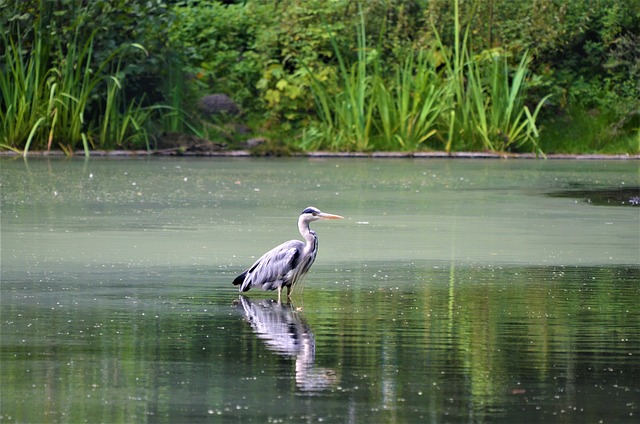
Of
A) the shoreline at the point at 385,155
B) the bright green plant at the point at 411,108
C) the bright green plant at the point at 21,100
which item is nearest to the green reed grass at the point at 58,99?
the bright green plant at the point at 21,100

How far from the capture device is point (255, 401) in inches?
215

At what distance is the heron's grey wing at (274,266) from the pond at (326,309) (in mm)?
150

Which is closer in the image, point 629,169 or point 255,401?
point 255,401

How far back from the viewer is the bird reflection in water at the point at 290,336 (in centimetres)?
587

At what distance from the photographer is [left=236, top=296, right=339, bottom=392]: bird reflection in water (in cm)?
587

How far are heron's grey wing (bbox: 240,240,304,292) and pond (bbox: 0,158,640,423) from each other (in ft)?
0.49

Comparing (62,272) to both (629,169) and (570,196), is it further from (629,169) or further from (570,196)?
(629,169)

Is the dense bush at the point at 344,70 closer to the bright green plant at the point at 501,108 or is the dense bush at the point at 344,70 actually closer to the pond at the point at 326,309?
the bright green plant at the point at 501,108

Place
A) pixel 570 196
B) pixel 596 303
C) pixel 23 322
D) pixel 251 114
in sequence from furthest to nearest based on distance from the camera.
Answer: pixel 251 114
pixel 570 196
pixel 596 303
pixel 23 322

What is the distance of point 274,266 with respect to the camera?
8.16 m

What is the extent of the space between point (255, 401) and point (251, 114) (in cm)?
1726

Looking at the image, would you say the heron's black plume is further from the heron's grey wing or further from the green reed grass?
the green reed grass

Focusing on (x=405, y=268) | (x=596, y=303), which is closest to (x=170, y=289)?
(x=405, y=268)

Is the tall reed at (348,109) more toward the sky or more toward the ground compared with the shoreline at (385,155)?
more toward the sky
